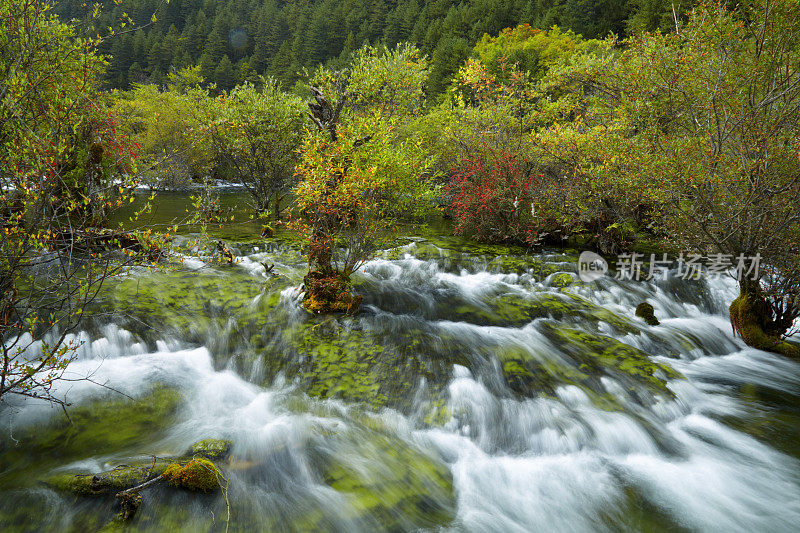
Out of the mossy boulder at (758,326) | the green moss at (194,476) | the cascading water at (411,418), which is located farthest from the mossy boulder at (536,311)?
the green moss at (194,476)

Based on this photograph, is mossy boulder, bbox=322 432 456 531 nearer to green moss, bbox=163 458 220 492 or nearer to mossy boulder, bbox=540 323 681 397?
green moss, bbox=163 458 220 492

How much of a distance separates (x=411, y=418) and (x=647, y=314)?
8.47 metres

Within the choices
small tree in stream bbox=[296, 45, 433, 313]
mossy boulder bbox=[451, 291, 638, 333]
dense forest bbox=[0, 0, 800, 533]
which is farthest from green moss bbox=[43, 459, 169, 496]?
mossy boulder bbox=[451, 291, 638, 333]

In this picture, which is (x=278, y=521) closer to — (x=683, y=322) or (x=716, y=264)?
(x=716, y=264)

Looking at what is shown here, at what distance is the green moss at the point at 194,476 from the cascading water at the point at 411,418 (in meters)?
0.11

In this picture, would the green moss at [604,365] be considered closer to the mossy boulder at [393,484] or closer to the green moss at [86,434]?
the mossy boulder at [393,484]

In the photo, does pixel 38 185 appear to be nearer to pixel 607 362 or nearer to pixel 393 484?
pixel 393 484

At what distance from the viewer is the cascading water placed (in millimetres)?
4992

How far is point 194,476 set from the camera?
15.2 feet

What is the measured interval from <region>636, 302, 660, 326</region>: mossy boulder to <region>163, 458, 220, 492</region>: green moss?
11415 mm

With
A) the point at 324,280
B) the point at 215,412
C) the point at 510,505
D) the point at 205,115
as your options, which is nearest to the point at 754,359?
the point at 510,505

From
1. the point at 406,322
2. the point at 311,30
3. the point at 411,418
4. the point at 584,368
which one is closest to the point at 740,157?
the point at 584,368

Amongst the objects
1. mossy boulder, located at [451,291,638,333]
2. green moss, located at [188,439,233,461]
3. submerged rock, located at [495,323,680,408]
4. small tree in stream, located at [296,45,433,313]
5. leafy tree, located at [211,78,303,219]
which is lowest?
green moss, located at [188,439,233,461]

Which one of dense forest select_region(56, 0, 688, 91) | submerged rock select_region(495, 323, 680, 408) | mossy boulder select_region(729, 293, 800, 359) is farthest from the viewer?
dense forest select_region(56, 0, 688, 91)
